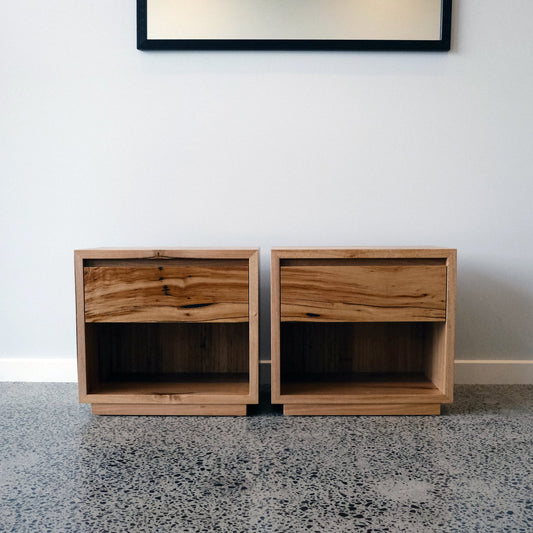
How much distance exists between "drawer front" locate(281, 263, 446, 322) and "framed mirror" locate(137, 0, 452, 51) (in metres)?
0.79

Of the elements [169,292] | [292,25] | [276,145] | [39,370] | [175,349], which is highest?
[292,25]

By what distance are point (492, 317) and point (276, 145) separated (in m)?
0.95

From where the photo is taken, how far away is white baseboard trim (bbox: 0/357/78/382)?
184 cm

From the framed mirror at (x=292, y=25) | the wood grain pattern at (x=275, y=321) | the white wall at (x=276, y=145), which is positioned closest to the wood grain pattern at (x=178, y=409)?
the wood grain pattern at (x=275, y=321)

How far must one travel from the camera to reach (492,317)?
1.81 metres

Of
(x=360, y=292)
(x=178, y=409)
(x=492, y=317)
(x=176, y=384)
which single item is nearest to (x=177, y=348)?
(x=176, y=384)

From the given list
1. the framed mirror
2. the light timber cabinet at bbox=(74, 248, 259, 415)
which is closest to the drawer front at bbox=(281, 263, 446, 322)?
the light timber cabinet at bbox=(74, 248, 259, 415)

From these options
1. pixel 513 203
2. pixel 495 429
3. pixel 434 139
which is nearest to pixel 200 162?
pixel 434 139

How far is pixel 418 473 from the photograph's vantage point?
1122mm

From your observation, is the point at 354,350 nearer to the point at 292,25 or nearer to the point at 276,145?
the point at 276,145

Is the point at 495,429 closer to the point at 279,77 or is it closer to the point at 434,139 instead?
the point at 434,139

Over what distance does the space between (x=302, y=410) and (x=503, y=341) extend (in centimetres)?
80

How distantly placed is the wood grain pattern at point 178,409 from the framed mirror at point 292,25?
1150 millimetres

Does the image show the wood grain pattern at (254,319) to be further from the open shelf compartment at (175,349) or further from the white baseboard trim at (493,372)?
the white baseboard trim at (493,372)
